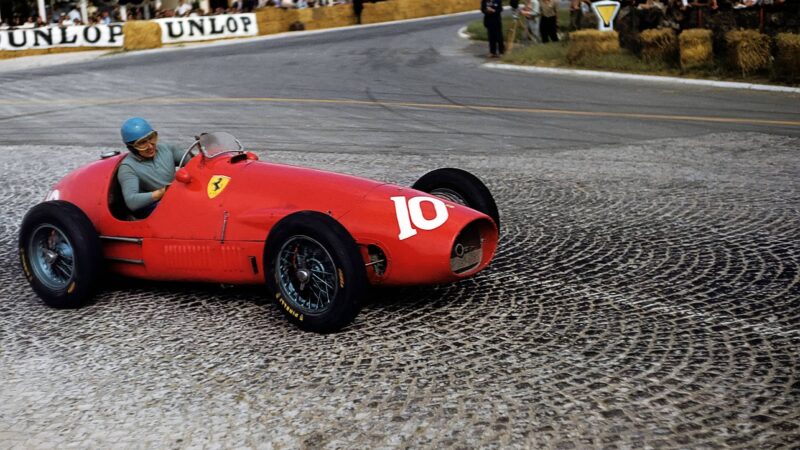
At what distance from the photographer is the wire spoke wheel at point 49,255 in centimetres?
659

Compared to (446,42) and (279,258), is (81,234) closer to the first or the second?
(279,258)

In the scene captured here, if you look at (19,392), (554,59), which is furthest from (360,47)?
(19,392)

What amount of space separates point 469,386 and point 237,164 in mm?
2466

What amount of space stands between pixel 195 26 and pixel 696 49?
18963 mm

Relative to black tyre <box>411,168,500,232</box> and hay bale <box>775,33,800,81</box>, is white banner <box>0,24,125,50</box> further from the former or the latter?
black tyre <box>411,168,500,232</box>

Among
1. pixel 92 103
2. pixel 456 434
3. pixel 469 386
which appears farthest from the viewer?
A: pixel 92 103

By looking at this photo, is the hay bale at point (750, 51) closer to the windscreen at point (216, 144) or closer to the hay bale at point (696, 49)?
the hay bale at point (696, 49)

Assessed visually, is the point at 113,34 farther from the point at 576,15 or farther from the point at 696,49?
the point at 696,49

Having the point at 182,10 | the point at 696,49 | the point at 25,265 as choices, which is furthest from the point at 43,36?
the point at 25,265

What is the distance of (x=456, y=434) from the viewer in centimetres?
433

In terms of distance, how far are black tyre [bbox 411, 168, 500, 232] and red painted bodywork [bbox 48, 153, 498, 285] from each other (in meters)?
0.64

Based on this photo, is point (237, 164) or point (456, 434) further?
point (237, 164)

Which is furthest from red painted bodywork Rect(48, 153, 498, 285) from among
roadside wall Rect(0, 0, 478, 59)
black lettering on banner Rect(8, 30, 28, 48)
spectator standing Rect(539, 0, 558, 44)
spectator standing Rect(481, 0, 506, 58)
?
black lettering on banner Rect(8, 30, 28, 48)

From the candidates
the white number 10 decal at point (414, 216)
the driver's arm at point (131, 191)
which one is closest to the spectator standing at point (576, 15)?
the driver's arm at point (131, 191)
